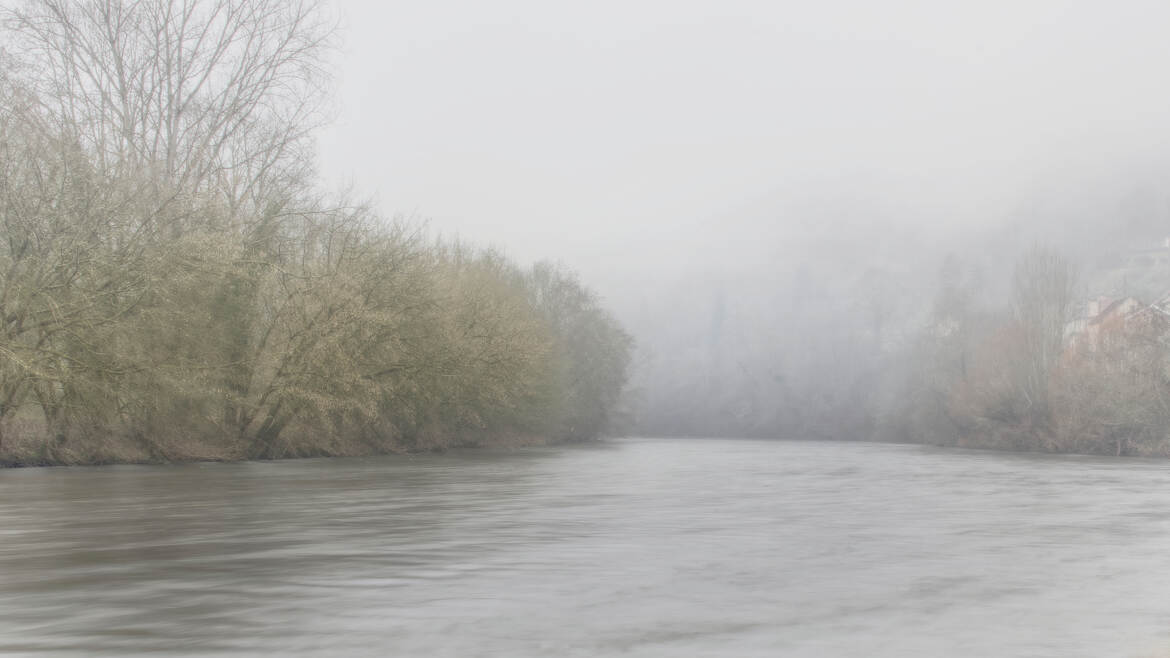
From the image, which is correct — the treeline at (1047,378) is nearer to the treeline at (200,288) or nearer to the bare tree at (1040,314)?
the bare tree at (1040,314)

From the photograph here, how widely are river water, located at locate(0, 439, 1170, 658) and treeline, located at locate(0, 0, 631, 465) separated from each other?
8.19m

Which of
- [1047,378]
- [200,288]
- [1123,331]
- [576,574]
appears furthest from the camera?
[1047,378]

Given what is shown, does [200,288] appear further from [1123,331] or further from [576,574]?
[1123,331]

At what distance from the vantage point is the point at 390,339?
44438 mm

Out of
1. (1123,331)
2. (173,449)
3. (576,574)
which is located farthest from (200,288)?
(1123,331)

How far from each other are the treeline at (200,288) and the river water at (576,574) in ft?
26.9

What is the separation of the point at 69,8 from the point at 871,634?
3978 centimetres

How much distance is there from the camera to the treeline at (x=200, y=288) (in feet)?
100

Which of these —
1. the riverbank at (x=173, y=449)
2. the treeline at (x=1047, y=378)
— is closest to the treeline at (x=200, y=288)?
the riverbank at (x=173, y=449)

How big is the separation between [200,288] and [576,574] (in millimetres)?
27481

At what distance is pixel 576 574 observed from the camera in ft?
38.6

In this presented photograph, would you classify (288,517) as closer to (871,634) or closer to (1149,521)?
(871,634)

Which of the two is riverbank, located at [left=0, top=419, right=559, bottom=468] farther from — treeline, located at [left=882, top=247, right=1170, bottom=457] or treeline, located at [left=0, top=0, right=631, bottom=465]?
treeline, located at [left=882, top=247, right=1170, bottom=457]

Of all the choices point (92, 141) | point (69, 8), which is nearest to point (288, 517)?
point (92, 141)
